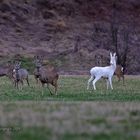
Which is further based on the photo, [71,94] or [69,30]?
[69,30]

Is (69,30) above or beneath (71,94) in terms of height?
above

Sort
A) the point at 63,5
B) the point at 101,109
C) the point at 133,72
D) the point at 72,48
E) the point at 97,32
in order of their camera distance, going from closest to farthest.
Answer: the point at 101,109, the point at 133,72, the point at 72,48, the point at 97,32, the point at 63,5

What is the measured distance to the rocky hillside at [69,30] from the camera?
171 feet

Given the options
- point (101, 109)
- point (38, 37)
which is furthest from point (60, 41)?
point (101, 109)

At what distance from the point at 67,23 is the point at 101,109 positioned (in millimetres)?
47196

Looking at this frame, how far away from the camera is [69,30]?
58.3 m

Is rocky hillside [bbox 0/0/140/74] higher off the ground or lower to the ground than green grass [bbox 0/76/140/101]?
higher

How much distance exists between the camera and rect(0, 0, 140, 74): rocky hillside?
171ft

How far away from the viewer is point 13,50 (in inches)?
2080

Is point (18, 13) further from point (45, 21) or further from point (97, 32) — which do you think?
point (97, 32)

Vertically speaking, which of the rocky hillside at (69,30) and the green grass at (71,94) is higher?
the rocky hillside at (69,30)

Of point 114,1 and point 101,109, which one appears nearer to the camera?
point 101,109

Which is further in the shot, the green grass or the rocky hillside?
the rocky hillside

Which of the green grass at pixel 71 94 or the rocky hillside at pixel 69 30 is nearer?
the green grass at pixel 71 94
